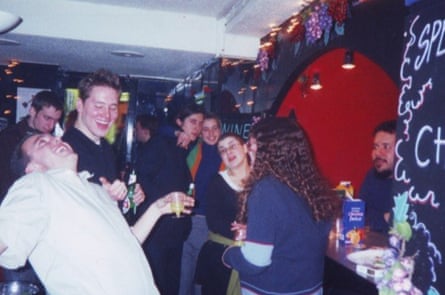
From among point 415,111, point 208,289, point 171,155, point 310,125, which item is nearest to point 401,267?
point 415,111

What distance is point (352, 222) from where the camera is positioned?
115 inches

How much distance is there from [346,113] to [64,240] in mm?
5350

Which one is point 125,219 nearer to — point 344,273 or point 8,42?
point 344,273

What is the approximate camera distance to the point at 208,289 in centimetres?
320

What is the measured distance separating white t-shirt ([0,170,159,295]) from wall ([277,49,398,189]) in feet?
14.4

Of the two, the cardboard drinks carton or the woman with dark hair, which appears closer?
the cardboard drinks carton

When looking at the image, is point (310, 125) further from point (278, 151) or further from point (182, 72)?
point (278, 151)

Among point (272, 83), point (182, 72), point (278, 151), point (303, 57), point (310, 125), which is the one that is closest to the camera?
point (278, 151)

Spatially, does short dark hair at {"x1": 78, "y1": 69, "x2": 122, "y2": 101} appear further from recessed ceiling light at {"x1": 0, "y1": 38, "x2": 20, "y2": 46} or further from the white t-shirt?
recessed ceiling light at {"x1": 0, "y1": 38, "x2": 20, "y2": 46}

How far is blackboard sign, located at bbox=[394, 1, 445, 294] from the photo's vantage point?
5.67ft

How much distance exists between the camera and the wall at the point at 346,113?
5.91 m

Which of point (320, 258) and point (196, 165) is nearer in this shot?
point (320, 258)

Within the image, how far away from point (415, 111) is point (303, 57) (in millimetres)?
2465

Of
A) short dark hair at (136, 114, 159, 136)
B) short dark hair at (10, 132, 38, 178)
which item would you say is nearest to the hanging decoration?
short dark hair at (136, 114, 159, 136)
